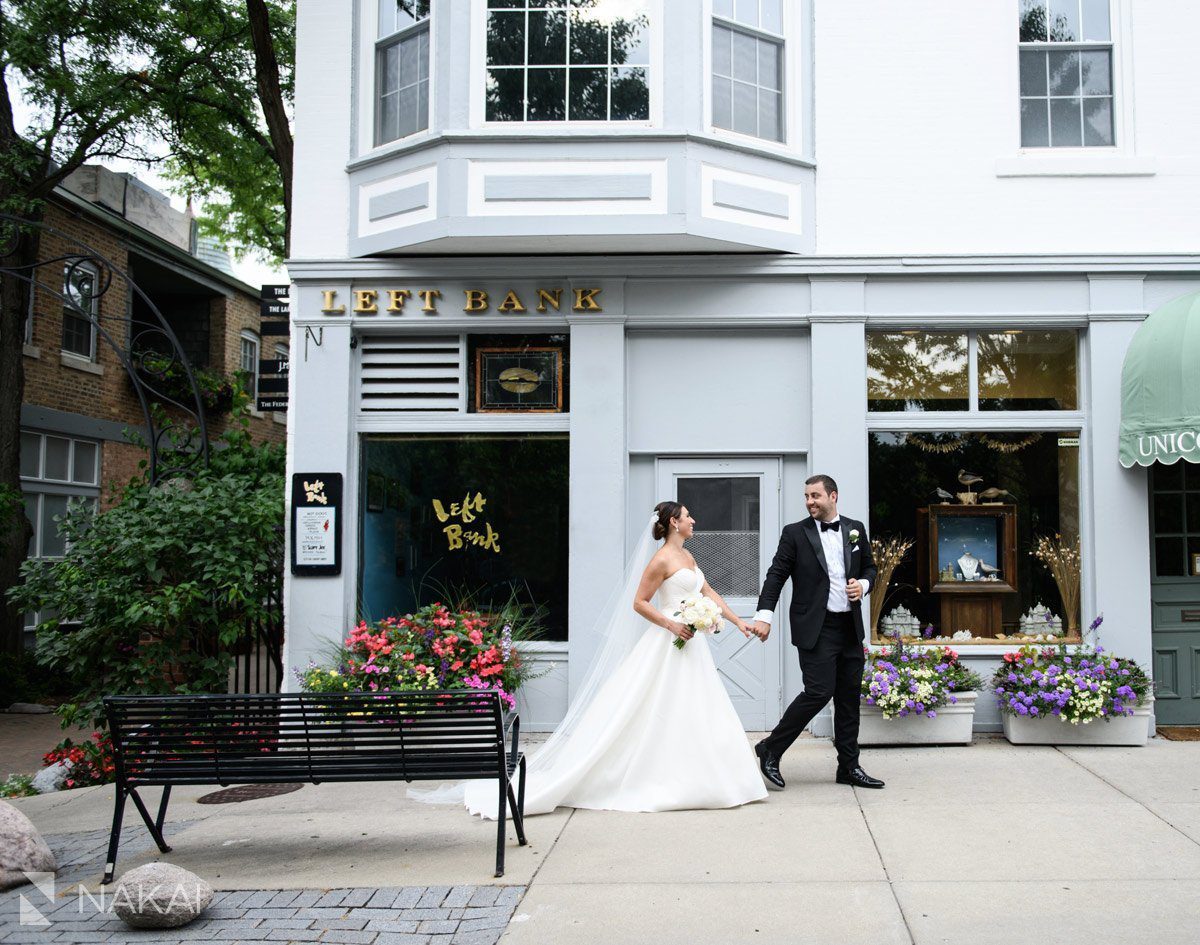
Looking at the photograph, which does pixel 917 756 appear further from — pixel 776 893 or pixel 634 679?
pixel 776 893

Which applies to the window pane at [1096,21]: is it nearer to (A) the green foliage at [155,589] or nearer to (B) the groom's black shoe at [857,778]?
(B) the groom's black shoe at [857,778]

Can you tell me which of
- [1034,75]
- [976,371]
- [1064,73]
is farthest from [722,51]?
[976,371]

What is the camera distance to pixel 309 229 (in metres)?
9.49

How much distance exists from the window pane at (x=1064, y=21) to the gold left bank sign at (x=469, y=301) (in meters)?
4.55

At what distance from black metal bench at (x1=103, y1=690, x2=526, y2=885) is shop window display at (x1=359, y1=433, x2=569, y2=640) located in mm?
3683

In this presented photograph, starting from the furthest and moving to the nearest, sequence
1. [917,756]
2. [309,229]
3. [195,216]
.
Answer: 1. [195,216]
2. [309,229]
3. [917,756]

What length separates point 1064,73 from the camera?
369 inches

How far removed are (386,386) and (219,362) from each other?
14.3 m

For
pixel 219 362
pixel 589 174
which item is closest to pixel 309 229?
pixel 589 174

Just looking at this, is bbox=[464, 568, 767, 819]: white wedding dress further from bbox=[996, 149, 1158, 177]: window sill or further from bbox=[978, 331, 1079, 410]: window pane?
bbox=[996, 149, 1158, 177]: window sill

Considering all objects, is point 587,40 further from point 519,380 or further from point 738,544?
point 738,544

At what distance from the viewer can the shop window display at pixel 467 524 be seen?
934 centimetres

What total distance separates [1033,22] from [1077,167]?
1.42m

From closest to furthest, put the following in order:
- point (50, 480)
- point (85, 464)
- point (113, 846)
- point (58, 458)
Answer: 1. point (113, 846)
2. point (50, 480)
3. point (58, 458)
4. point (85, 464)
